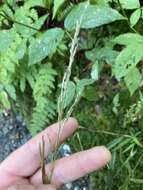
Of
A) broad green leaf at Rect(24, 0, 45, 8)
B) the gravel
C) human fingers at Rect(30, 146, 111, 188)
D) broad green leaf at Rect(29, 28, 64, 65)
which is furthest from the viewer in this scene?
the gravel

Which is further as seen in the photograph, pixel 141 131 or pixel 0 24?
pixel 0 24

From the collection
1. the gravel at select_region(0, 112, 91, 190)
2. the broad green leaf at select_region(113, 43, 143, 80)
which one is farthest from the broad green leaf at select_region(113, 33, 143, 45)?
the gravel at select_region(0, 112, 91, 190)

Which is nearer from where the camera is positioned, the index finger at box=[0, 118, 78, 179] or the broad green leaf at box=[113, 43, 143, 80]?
the index finger at box=[0, 118, 78, 179]

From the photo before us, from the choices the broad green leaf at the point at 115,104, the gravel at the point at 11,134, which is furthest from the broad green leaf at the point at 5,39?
the gravel at the point at 11,134

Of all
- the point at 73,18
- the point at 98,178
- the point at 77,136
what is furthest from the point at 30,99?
the point at 73,18

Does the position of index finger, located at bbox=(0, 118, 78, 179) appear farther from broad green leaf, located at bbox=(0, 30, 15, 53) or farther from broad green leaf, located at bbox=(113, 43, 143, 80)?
broad green leaf, located at bbox=(0, 30, 15, 53)

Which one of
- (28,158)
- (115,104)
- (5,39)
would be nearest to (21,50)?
(5,39)

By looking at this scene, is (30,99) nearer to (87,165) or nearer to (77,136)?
(77,136)
